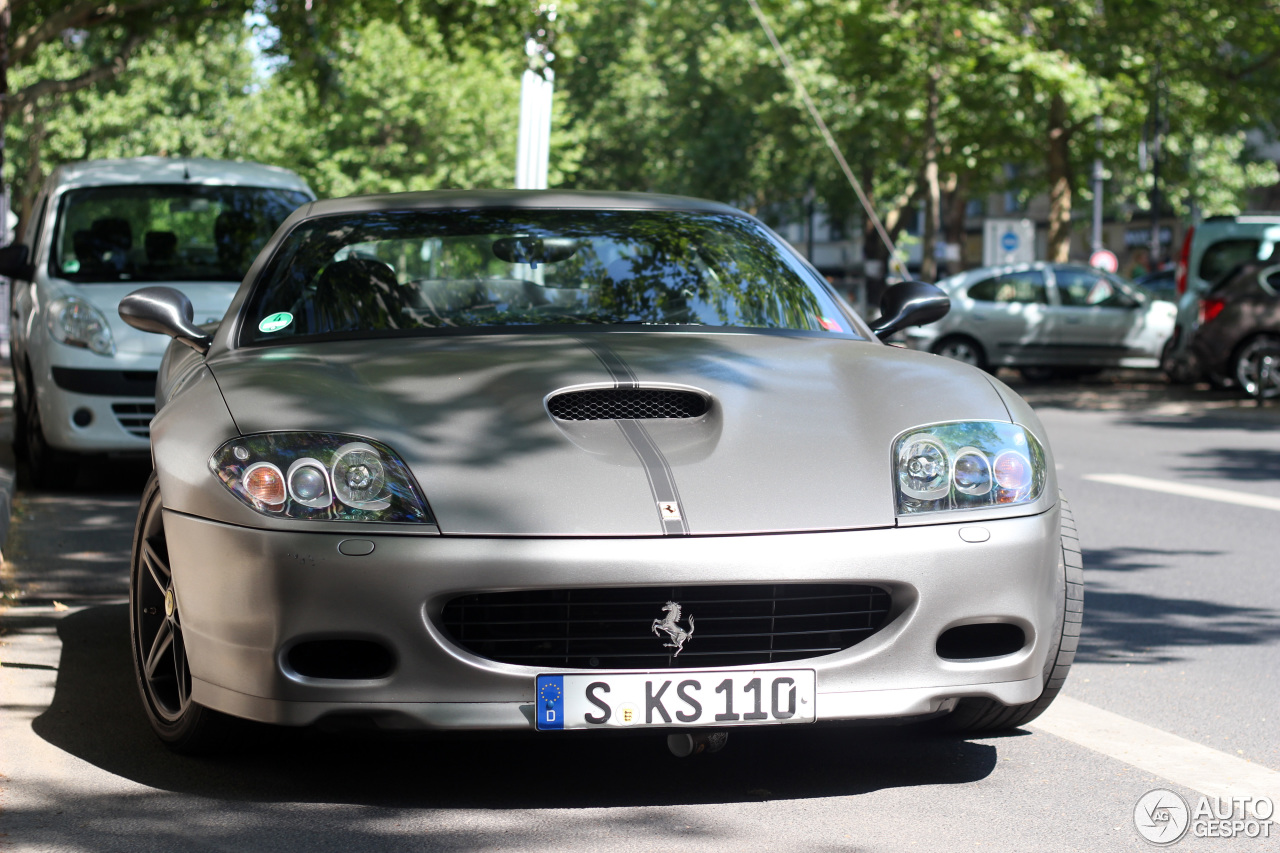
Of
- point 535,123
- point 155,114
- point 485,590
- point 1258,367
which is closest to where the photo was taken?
point 485,590

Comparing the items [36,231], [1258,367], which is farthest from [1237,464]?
[36,231]

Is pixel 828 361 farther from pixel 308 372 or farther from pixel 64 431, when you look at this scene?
pixel 64 431

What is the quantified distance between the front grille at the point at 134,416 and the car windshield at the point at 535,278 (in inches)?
173

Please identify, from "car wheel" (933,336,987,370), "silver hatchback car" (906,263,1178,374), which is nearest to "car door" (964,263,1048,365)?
"silver hatchback car" (906,263,1178,374)

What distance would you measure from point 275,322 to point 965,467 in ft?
6.36

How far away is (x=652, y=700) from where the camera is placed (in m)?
3.29

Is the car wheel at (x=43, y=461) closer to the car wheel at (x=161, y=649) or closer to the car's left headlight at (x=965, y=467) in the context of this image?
the car wheel at (x=161, y=649)

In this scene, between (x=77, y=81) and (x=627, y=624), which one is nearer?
(x=627, y=624)

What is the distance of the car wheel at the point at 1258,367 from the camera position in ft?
58.8

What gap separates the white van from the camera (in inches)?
352

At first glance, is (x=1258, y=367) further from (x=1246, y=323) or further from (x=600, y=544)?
(x=600, y=544)

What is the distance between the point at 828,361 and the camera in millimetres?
4070

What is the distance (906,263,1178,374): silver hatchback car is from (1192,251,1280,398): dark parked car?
3084 mm

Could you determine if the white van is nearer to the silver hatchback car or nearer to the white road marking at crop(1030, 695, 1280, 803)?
the white road marking at crop(1030, 695, 1280, 803)
